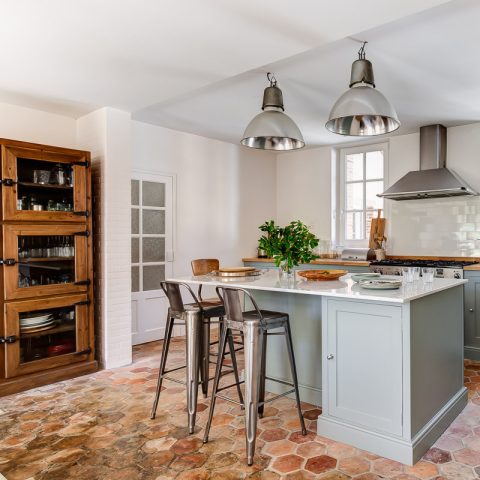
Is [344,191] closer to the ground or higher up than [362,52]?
closer to the ground

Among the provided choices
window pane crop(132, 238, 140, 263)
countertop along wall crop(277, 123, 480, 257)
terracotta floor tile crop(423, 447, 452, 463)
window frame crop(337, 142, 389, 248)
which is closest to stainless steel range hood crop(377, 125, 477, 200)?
countertop along wall crop(277, 123, 480, 257)

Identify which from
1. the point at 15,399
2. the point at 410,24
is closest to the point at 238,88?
the point at 410,24

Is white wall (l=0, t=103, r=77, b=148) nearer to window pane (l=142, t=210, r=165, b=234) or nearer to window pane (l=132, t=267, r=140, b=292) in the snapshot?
window pane (l=142, t=210, r=165, b=234)

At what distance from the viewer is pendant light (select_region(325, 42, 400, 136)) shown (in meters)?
2.47

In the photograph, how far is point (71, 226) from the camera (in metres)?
3.80

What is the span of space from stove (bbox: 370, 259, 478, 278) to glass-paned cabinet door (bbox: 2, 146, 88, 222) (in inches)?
129

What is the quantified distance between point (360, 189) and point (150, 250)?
9.85ft

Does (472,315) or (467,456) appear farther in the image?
(472,315)

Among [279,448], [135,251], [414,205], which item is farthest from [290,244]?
[414,205]

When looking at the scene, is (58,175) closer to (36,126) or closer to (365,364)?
(36,126)

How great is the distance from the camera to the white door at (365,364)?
93.3 inches

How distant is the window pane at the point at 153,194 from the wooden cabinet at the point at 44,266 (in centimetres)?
112

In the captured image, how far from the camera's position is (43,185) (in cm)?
368

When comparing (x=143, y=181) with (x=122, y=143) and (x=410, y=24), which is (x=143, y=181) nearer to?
(x=122, y=143)
